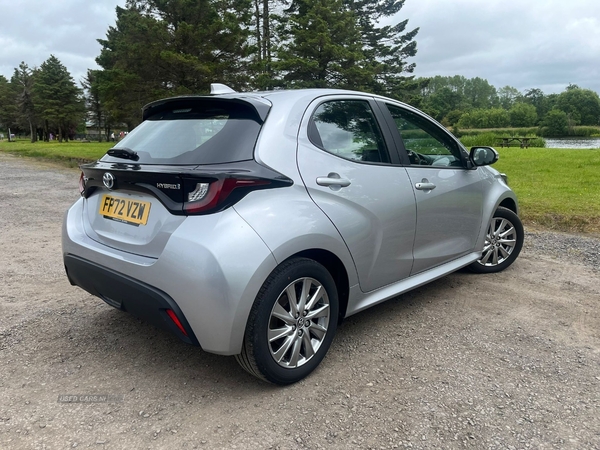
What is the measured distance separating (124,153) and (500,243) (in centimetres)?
352

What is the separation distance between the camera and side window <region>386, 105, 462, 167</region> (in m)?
3.35

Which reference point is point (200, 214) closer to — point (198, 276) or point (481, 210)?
point (198, 276)

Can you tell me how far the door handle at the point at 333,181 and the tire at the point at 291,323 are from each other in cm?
46

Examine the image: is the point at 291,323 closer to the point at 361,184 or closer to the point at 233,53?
the point at 361,184

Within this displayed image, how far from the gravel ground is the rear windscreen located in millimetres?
1264

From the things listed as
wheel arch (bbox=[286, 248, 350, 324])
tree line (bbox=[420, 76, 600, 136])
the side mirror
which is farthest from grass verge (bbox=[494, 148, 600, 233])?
tree line (bbox=[420, 76, 600, 136])

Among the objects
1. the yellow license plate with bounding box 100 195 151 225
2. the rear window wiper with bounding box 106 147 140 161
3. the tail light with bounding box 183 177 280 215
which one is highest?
the rear window wiper with bounding box 106 147 140 161

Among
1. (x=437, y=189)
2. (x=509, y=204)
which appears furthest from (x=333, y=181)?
(x=509, y=204)

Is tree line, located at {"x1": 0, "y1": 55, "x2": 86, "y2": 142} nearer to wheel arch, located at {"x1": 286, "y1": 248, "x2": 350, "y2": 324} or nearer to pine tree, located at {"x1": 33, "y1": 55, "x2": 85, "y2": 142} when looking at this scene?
pine tree, located at {"x1": 33, "y1": 55, "x2": 85, "y2": 142}

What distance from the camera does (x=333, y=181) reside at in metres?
2.63

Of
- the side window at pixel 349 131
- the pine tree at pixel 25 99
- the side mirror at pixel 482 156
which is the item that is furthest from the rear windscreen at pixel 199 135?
the pine tree at pixel 25 99

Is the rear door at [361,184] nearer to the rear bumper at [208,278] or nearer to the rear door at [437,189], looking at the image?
the rear door at [437,189]

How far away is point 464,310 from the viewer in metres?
3.54

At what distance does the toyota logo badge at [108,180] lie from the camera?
2601 mm
